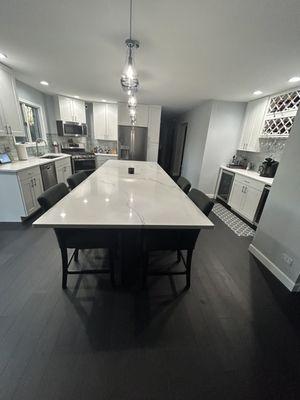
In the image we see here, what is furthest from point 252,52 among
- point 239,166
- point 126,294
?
point 126,294

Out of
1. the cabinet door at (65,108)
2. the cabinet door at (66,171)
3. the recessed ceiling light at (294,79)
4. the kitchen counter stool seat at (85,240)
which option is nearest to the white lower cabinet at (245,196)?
the recessed ceiling light at (294,79)

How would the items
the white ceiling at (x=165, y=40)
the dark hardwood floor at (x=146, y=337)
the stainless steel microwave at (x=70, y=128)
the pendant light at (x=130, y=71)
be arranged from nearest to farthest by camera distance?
the dark hardwood floor at (x=146, y=337)
the white ceiling at (x=165, y=40)
the pendant light at (x=130, y=71)
the stainless steel microwave at (x=70, y=128)

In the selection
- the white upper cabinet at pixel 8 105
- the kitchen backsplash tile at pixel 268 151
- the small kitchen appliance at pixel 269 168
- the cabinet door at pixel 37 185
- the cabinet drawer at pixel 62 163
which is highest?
the white upper cabinet at pixel 8 105

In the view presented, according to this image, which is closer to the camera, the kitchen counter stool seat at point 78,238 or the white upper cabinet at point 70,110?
the kitchen counter stool seat at point 78,238

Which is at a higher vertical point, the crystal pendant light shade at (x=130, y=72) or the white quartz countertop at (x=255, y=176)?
the crystal pendant light shade at (x=130, y=72)

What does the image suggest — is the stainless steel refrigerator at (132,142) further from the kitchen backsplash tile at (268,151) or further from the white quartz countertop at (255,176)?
the kitchen backsplash tile at (268,151)

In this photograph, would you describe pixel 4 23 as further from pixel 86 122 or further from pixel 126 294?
pixel 86 122

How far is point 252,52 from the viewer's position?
183 cm

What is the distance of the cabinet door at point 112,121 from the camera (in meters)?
5.19

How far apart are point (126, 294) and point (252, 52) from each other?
9.55ft

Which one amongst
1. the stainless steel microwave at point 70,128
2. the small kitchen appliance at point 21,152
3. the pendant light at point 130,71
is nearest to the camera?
the pendant light at point 130,71

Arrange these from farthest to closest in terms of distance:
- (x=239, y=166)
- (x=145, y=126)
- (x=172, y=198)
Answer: (x=145, y=126), (x=239, y=166), (x=172, y=198)

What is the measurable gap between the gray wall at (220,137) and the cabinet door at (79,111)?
12.4ft

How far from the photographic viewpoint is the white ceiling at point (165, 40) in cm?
132
